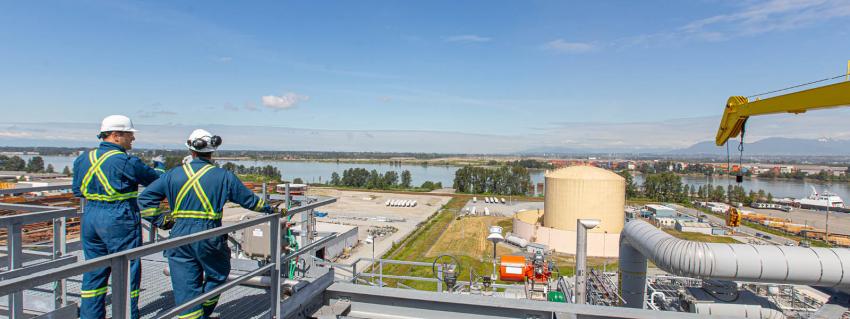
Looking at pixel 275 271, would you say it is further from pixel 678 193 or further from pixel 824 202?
pixel 824 202

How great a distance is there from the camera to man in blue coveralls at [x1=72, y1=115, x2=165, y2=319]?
3061 millimetres

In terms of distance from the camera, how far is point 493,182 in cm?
7600

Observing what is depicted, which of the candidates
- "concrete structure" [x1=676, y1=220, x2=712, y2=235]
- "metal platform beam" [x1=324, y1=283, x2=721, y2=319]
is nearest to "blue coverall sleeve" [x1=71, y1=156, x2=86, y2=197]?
"metal platform beam" [x1=324, y1=283, x2=721, y2=319]

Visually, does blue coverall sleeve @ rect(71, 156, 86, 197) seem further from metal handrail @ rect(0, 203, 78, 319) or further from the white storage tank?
the white storage tank

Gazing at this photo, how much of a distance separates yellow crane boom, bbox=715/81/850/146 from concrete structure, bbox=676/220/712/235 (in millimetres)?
29230

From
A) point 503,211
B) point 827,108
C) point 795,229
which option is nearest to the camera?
point 827,108

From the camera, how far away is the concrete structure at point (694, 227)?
123ft

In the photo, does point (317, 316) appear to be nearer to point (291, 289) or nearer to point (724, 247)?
point (291, 289)

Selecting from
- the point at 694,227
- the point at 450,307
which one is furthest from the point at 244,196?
the point at 694,227

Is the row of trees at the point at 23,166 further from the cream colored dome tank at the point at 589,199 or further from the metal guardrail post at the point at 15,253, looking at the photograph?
the metal guardrail post at the point at 15,253

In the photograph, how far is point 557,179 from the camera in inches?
1141

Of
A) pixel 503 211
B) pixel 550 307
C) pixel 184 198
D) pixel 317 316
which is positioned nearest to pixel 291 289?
pixel 317 316

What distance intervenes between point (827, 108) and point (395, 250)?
2428 centimetres

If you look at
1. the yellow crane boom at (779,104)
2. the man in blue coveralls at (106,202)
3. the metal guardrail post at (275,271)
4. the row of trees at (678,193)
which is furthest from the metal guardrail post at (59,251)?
the row of trees at (678,193)
